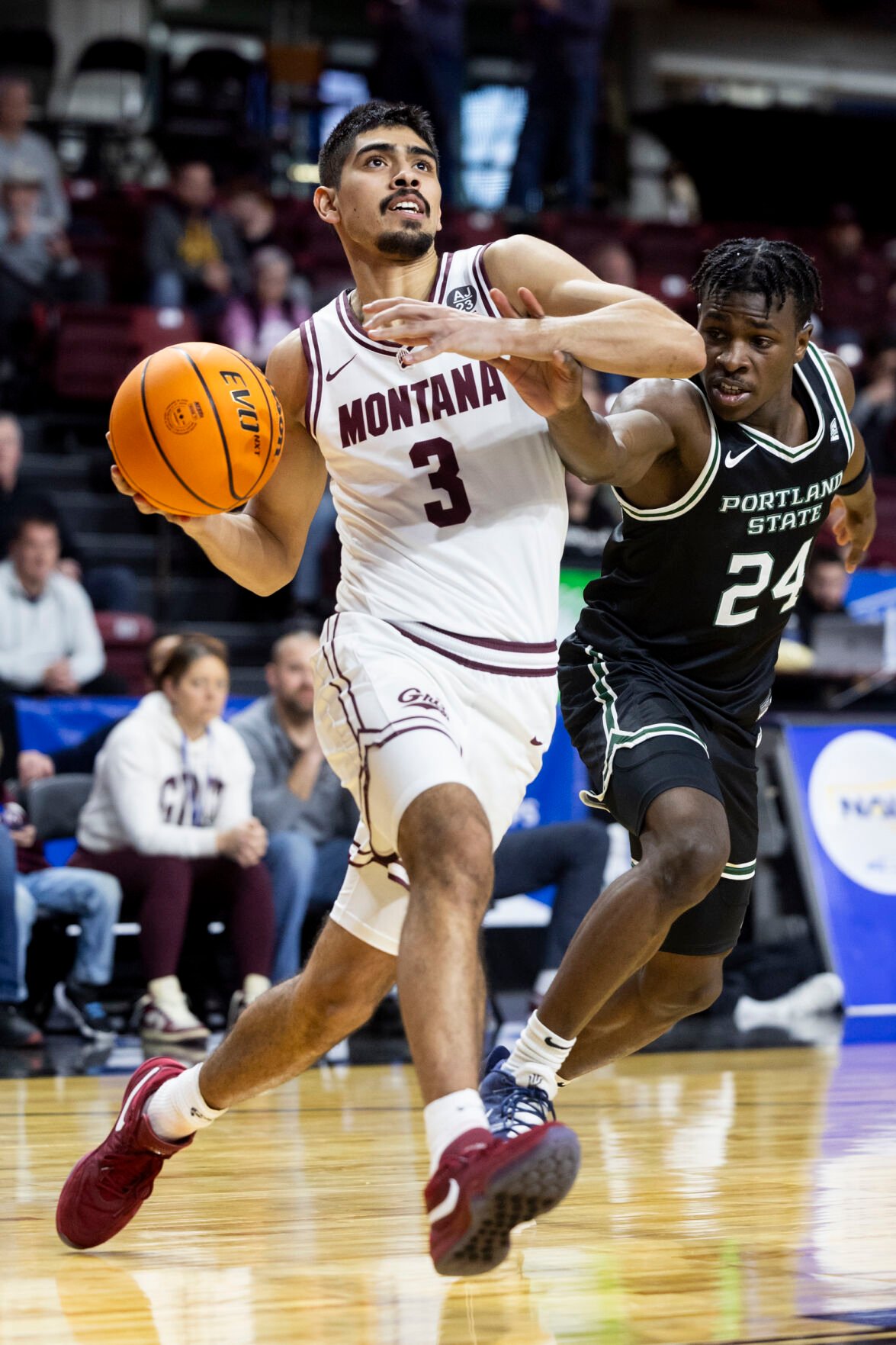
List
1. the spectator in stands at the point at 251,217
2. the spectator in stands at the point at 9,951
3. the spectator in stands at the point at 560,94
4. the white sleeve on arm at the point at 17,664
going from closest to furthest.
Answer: the spectator in stands at the point at 9,951
the white sleeve on arm at the point at 17,664
the spectator in stands at the point at 251,217
the spectator in stands at the point at 560,94

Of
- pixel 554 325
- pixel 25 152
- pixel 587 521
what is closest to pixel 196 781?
pixel 587 521

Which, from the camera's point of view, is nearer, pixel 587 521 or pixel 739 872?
→ pixel 739 872

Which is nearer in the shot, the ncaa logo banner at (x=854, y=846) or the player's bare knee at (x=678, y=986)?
the player's bare knee at (x=678, y=986)

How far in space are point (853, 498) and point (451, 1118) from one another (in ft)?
7.96

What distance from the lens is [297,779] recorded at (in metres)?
7.47

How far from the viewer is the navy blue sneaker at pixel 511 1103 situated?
351 cm

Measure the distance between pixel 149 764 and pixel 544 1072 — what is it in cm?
362

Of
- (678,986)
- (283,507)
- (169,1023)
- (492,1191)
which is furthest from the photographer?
(169,1023)

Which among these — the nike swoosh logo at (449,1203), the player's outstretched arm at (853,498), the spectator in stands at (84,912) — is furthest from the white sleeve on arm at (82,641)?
the nike swoosh logo at (449,1203)

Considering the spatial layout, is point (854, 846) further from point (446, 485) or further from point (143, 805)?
point (446, 485)

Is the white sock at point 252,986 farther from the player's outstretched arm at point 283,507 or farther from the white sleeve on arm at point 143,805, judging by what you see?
the player's outstretched arm at point 283,507

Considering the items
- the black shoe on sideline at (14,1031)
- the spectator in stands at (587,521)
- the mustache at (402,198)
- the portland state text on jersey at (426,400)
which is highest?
the mustache at (402,198)

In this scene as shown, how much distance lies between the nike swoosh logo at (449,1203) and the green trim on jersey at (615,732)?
149 cm

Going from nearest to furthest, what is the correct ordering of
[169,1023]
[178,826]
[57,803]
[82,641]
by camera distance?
[169,1023], [178,826], [57,803], [82,641]
